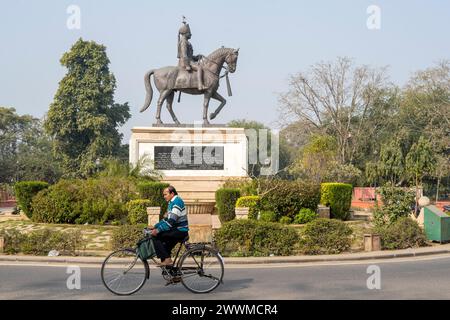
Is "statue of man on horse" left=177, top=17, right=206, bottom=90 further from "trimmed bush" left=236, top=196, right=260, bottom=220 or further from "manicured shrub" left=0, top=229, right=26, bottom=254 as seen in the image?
"manicured shrub" left=0, top=229, right=26, bottom=254

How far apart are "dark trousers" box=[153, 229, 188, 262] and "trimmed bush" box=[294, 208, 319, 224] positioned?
13.9 metres

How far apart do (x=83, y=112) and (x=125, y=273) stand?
46827 mm

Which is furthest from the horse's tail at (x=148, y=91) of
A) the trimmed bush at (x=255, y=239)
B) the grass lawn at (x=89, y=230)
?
the trimmed bush at (x=255, y=239)

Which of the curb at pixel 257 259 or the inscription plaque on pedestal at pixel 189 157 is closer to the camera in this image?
the curb at pixel 257 259

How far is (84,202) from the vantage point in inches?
943

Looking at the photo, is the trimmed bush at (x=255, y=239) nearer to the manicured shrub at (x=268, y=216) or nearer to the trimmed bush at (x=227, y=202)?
the manicured shrub at (x=268, y=216)

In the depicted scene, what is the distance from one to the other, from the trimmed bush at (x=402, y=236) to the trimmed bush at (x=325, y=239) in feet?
3.82

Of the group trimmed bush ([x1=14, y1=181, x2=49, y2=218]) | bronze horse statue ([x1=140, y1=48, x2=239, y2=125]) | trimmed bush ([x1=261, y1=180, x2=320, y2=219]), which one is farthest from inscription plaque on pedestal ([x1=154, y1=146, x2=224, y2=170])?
trimmed bush ([x1=14, y1=181, x2=49, y2=218])

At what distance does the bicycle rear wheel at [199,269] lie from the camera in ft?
35.9

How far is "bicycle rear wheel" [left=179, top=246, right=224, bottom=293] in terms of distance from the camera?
35.9 ft

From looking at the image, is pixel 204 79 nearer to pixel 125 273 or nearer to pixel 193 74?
pixel 193 74
